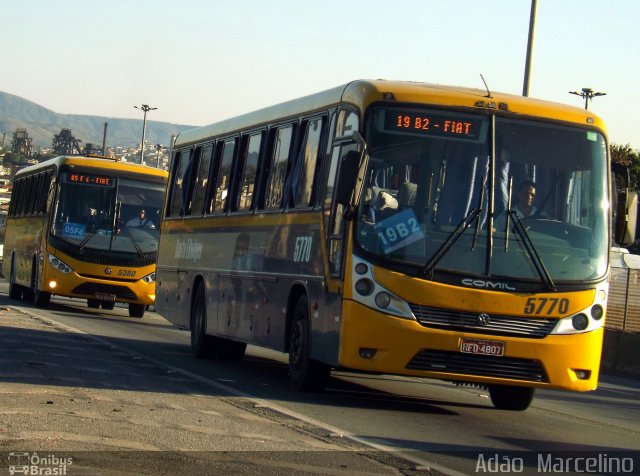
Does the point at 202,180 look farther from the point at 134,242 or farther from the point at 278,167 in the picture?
the point at 134,242

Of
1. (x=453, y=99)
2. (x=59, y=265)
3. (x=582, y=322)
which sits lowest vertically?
(x=582, y=322)

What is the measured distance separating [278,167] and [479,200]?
3.81m

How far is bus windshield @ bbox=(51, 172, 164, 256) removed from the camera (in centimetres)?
2894

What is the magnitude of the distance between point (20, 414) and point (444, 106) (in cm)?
510

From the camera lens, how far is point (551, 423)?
13.1 m

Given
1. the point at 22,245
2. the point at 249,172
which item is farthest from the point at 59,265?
the point at 249,172

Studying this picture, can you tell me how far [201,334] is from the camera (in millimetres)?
18594

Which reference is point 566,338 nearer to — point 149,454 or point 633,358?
point 149,454

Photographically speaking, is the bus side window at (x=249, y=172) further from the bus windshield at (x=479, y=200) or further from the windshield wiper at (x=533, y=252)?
the windshield wiper at (x=533, y=252)

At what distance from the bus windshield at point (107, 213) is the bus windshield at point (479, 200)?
16.8 m

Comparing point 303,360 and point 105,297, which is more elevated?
point 105,297

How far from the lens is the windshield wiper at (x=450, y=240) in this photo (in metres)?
12.4

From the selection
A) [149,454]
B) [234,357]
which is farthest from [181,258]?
[149,454]

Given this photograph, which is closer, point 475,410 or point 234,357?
point 475,410
